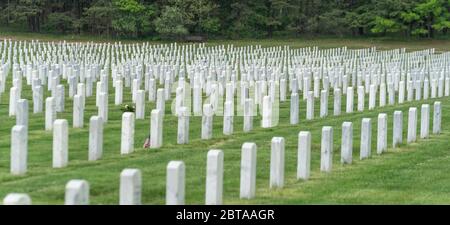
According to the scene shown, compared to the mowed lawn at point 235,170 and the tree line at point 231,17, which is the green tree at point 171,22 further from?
the mowed lawn at point 235,170

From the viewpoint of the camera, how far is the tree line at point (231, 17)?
61031 millimetres

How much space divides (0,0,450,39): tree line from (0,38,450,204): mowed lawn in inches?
1710

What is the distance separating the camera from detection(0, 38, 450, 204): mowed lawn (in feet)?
31.4

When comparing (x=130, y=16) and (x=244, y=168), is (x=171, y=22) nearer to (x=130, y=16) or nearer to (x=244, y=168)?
(x=130, y=16)

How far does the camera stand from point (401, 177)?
36.8ft

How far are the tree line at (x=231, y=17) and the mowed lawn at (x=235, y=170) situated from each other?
142 feet

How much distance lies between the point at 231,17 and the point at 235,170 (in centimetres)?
5440

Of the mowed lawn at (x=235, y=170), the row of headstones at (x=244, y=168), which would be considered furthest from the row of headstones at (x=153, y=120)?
the row of headstones at (x=244, y=168)

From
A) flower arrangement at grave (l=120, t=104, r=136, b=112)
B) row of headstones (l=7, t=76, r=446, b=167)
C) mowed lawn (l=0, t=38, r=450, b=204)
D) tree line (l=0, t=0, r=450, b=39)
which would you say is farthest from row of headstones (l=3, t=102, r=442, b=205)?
tree line (l=0, t=0, r=450, b=39)

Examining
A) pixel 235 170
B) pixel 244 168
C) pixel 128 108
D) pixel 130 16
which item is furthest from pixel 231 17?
pixel 244 168

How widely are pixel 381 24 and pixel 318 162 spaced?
51430 mm

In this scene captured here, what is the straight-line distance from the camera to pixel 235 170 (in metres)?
11.3

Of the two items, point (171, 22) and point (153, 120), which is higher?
point (171, 22)
